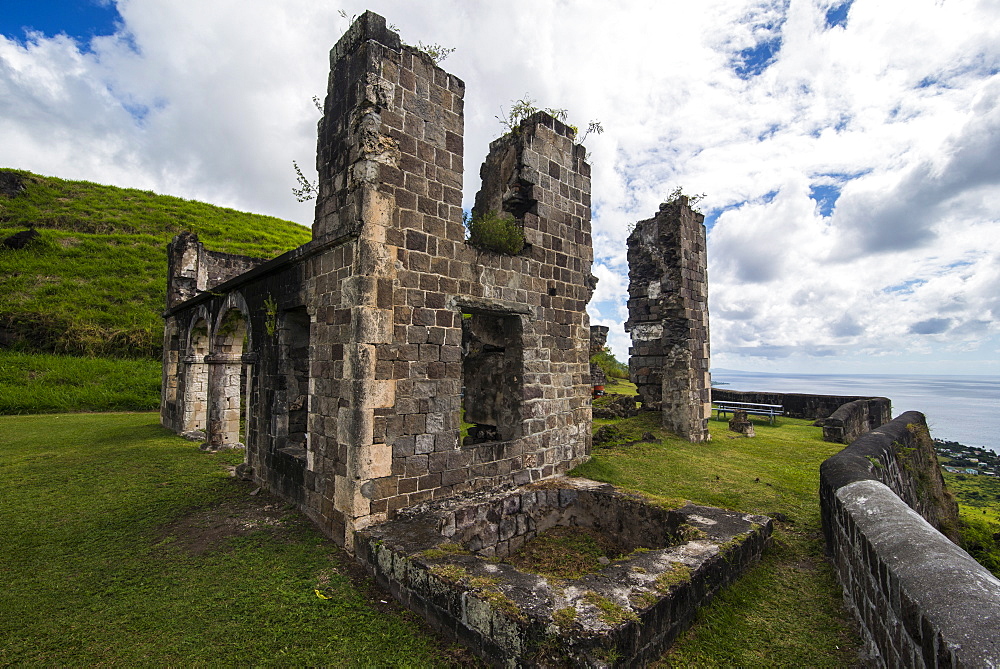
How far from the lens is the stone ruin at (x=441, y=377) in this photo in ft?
12.3

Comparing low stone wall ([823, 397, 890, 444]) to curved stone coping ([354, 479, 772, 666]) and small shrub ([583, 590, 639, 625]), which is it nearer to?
curved stone coping ([354, 479, 772, 666])

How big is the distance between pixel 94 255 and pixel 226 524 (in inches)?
1121

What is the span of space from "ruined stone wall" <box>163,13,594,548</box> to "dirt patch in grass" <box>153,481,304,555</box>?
285 mm

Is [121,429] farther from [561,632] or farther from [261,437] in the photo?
[561,632]

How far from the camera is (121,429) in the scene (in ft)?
42.2

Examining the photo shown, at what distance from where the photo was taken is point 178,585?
4344mm

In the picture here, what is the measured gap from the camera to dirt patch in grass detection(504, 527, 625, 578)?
16.8ft

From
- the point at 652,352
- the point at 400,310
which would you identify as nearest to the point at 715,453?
the point at 652,352

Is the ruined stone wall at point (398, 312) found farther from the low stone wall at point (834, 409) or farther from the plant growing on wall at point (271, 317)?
the low stone wall at point (834, 409)

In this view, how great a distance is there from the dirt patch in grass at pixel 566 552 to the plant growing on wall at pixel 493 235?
4025 mm

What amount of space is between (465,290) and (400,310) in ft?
3.48

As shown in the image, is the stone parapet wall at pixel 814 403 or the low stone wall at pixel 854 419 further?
the stone parapet wall at pixel 814 403

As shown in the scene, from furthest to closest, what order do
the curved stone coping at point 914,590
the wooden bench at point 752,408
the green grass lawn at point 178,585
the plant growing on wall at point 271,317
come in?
the wooden bench at point 752,408 < the plant growing on wall at point 271,317 < the green grass lawn at point 178,585 < the curved stone coping at point 914,590

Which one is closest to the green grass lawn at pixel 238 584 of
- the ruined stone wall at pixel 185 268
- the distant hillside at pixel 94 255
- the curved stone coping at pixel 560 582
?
the curved stone coping at pixel 560 582
